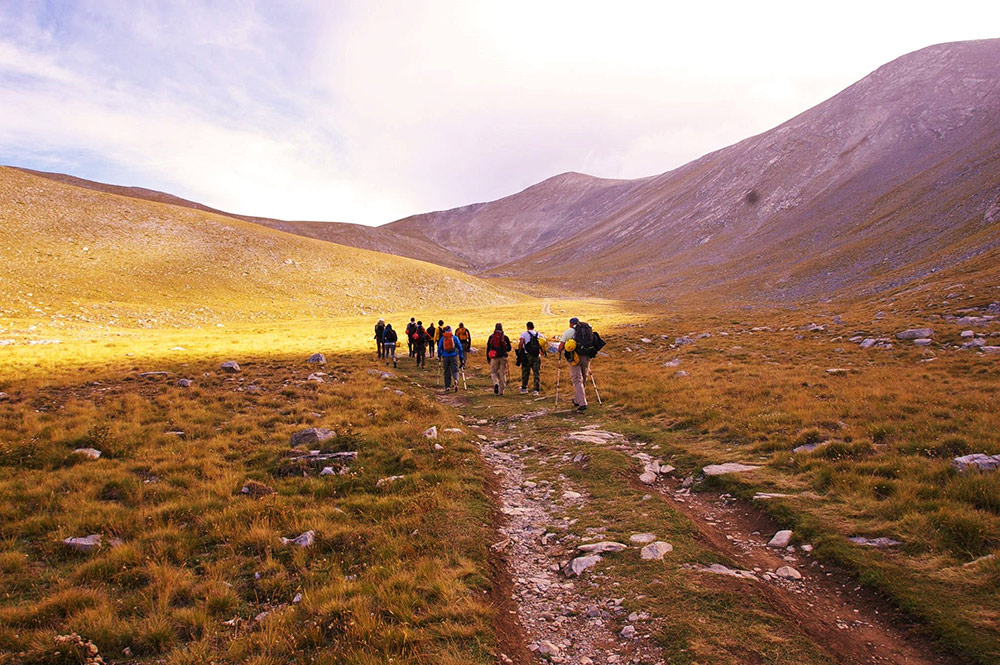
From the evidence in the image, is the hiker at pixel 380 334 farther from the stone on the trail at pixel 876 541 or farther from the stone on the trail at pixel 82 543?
the stone on the trail at pixel 876 541

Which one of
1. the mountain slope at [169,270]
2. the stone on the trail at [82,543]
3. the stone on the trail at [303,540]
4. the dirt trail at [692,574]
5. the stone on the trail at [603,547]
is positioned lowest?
the dirt trail at [692,574]

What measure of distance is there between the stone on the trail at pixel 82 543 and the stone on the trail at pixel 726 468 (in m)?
10.5

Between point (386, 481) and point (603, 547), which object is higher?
point (386, 481)

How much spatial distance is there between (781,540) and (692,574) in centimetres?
191

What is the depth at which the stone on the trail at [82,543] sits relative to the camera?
6.58 meters

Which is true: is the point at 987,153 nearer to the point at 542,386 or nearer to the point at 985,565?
the point at 542,386

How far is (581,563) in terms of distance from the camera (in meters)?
6.52

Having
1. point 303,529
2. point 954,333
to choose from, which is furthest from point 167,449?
point 954,333

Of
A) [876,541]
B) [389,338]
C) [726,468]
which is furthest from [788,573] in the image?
[389,338]

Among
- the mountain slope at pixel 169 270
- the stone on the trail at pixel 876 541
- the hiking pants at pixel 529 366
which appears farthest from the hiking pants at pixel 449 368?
the mountain slope at pixel 169 270

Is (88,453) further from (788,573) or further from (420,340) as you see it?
(420,340)

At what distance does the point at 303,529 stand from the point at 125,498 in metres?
3.87

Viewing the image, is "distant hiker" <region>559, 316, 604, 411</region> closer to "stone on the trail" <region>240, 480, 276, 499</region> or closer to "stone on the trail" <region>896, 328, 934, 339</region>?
"stone on the trail" <region>240, 480, 276, 499</region>

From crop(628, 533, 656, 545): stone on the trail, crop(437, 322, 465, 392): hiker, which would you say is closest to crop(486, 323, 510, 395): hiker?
crop(437, 322, 465, 392): hiker
